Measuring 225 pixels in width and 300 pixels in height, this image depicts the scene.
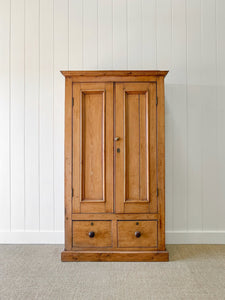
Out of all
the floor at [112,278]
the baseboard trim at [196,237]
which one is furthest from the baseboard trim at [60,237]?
the floor at [112,278]

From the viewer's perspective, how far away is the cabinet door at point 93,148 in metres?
2.04

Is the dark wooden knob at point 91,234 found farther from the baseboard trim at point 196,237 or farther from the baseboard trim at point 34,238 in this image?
the baseboard trim at point 196,237

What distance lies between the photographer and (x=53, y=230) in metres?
2.49

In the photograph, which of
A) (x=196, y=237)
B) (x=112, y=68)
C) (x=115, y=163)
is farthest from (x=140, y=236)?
(x=112, y=68)

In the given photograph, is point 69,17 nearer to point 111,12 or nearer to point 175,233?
point 111,12

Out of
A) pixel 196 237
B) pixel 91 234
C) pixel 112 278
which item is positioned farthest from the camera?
pixel 196 237

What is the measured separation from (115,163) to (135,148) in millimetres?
219

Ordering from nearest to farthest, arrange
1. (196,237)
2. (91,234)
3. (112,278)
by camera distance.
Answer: (112,278) < (91,234) < (196,237)

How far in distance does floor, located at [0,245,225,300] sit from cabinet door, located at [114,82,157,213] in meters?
0.49

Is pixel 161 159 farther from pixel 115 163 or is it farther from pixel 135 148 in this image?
pixel 115 163

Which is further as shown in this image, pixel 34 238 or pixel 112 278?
pixel 34 238

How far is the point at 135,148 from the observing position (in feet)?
6.77

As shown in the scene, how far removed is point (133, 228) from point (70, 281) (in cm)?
65

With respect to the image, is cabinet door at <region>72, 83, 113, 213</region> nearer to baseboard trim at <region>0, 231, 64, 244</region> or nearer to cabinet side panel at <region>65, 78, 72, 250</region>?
cabinet side panel at <region>65, 78, 72, 250</region>
